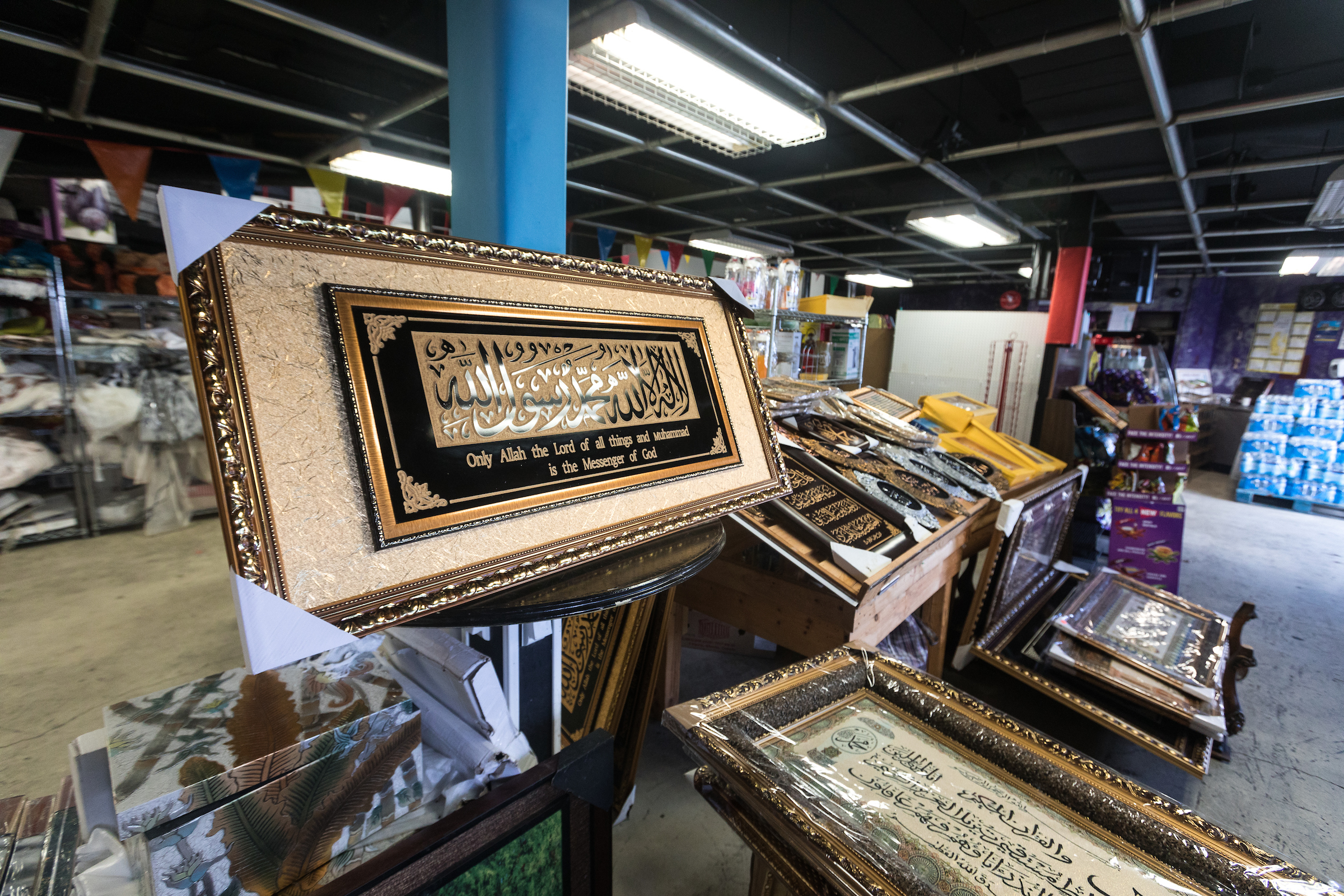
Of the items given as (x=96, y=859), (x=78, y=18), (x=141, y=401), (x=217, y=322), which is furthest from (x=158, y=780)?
(x=141, y=401)

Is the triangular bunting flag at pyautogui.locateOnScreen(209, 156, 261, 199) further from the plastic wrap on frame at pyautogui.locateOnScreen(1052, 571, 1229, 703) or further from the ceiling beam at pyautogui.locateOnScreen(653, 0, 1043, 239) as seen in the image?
the plastic wrap on frame at pyautogui.locateOnScreen(1052, 571, 1229, 703)

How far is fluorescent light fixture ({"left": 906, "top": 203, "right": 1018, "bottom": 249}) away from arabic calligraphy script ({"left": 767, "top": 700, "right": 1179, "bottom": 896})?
4623 millimetres

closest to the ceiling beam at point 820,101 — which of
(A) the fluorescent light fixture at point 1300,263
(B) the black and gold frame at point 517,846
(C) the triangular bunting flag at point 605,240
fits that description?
(B) the black and gold frame at point 517,846

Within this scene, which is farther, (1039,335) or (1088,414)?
(1039,335)

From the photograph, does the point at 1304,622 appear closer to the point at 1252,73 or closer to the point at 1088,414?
the point at 1088,414

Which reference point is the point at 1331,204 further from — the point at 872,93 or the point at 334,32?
the point at 334,32

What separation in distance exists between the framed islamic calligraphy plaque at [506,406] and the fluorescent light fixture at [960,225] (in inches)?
172

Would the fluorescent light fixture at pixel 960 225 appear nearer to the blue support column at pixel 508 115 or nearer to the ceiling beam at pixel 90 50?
the blue support column at pixel 508 115

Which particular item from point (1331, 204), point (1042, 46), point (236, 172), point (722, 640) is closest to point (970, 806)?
point (722, 640)

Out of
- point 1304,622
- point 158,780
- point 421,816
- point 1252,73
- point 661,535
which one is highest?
point 1252,73

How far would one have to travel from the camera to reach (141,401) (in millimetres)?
4039

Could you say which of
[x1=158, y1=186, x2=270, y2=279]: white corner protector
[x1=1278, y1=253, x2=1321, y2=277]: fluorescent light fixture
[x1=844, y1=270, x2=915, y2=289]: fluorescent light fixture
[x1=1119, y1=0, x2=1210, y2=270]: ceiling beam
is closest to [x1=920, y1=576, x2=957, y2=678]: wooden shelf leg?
[x1=158, y1=186, x2=270, y2=279]: white corner protector

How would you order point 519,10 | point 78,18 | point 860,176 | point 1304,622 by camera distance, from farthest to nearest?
point 860,176 < point 1304,622 < point 78,18 < point 519,10

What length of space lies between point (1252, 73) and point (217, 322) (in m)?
5.14
